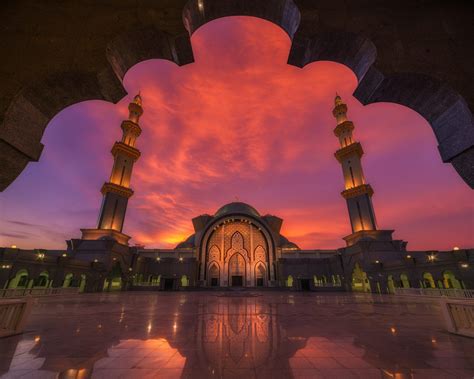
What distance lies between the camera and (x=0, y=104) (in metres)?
2.69

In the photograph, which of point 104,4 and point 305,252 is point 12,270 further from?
point 305,252

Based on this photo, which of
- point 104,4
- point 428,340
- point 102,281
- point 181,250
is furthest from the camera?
point 181,250

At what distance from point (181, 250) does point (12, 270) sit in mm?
24534

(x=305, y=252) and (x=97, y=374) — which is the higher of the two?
(x=305, y=252)

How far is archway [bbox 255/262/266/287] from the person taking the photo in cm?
3966

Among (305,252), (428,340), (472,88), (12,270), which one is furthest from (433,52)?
(305,252)

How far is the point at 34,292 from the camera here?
17.5 metres

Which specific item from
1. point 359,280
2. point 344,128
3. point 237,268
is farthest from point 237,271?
point 344,128

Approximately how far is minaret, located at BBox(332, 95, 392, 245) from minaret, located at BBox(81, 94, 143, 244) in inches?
1392

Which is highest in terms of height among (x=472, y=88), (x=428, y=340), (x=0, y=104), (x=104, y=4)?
(x=104, y=4)

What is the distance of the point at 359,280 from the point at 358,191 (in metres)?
12.9

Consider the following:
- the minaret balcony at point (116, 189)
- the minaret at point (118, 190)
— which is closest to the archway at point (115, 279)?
the minaret at point (118, 190)

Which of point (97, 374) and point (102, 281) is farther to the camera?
point (102, 281)

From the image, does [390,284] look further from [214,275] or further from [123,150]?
[123,150]
